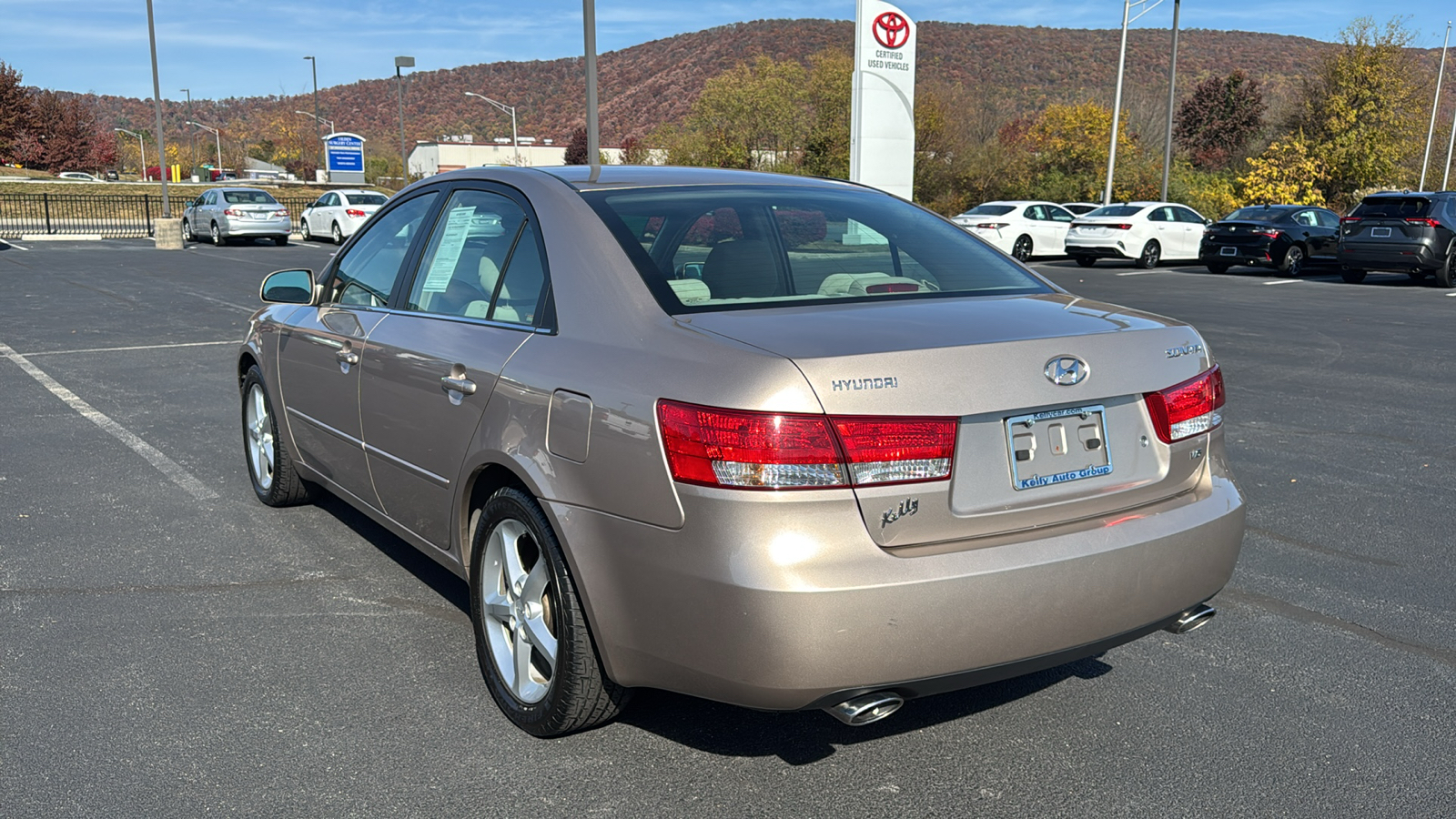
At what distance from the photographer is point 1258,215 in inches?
946

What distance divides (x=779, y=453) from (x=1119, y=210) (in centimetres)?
Result: 2517

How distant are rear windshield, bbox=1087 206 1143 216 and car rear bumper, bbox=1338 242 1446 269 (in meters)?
4.87

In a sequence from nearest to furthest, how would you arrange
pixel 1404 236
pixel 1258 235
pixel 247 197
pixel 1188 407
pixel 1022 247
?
pixel 1188 407, pixel 1404 236, pixel 1258 235, pixel 1022 247, pixel 247 197

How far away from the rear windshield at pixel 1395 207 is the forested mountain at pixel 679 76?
238 ft

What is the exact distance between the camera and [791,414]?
254cm

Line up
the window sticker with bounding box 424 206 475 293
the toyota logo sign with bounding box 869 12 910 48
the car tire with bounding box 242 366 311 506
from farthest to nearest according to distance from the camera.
→ the toyota logo sign with bounding box 869 12 910 48, the car tire with bounding box 242 366 311 506, the window sticker with bounding box 424 206 475 293

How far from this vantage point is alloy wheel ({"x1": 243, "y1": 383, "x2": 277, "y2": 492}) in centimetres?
551

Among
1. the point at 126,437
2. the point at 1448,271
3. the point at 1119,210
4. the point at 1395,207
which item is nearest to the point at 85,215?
the point at 1119,210

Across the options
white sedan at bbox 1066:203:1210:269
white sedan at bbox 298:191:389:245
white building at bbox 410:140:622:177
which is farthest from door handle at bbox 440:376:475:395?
white building at bbox 410:140:622:177

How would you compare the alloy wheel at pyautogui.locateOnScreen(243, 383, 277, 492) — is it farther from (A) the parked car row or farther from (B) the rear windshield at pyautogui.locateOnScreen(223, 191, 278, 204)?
(B) the rear windshield at pyautogui.locateOnScreen(223, 191, 278, 204)

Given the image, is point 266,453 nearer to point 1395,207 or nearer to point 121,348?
point 121,348

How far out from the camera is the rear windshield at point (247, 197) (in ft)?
98.4

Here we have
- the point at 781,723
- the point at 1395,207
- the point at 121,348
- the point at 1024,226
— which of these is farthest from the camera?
the point at 1024,226

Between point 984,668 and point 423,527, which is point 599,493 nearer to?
point 984,668
